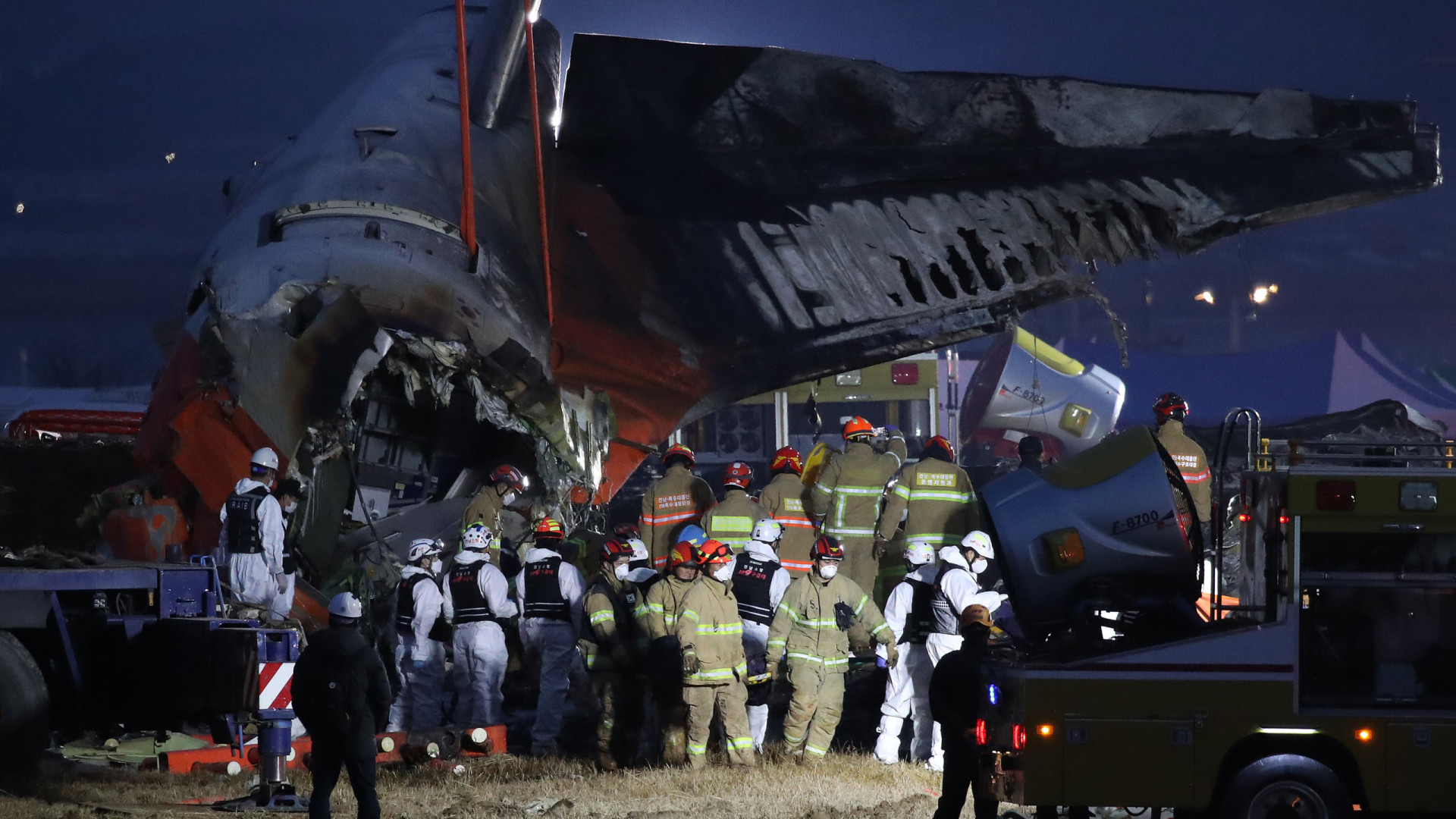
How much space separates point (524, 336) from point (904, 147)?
4.79 meters

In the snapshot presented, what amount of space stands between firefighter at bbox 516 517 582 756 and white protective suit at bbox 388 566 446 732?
79 centimetres

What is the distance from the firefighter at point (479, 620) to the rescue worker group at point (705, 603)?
0.6 inches

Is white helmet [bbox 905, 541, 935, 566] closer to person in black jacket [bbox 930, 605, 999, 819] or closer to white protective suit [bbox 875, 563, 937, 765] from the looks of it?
white protective suit [bbox 875, 563, 937, 765]

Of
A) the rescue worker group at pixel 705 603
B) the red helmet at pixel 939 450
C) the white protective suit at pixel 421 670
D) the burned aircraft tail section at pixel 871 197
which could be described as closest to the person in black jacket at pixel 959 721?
the rescue worker group at pixel 705 603

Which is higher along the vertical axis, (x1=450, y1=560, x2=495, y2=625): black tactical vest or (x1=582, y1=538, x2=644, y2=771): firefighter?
(x1=450, y1=560, x2=495, y2=625): black tactical vest

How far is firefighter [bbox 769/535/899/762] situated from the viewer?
11219 millimetres

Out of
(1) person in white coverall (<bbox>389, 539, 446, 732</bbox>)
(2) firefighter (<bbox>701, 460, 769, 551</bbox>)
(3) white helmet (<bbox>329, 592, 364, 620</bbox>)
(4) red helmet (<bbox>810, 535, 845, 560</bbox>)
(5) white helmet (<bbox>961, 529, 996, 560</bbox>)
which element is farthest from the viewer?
(2) firefighter (<bbox>701, 460, 769, 551</bbox>)

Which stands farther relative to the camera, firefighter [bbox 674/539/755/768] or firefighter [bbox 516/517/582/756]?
firefighter [bbox 516/517/582/756]

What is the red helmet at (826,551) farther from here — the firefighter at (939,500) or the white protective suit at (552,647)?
the firefighter at (939,500)

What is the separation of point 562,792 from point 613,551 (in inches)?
108

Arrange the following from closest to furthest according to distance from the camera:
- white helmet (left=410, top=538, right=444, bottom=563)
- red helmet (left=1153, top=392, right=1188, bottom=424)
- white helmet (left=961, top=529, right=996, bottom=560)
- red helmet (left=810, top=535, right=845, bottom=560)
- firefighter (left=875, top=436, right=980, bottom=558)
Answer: red helmet (left=810, top=535, right=845, bottom=560) < white helmet (left=961, top=529, right=996, bottom=560) < white helmet (left=410, top=538, right=444, bottom=563) < firefighter (left=875, top=436, right=980, bottom=558) < red helmet (left=1153, top=392, right=1188, bottom=424)

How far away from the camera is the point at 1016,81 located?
15547mm

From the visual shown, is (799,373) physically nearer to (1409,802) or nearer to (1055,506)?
(1055,506)

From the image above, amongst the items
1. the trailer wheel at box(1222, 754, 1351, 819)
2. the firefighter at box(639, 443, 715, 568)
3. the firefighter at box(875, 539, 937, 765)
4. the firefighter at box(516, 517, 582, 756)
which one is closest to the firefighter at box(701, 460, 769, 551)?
the firefighter at box(639, 443, 715, 568)
